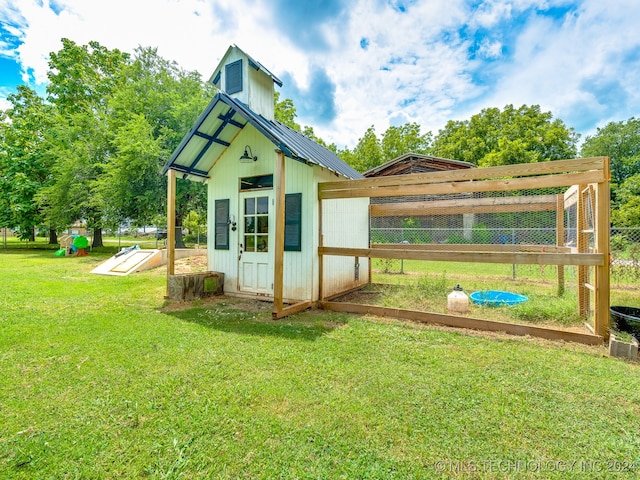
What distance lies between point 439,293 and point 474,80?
10.8 metres

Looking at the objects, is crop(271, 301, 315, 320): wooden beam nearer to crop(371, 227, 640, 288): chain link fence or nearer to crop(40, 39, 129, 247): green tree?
crop(371, 227, 640, 288): chain link fence

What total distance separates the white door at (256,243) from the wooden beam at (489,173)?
1759mm

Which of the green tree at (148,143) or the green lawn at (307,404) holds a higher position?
the green tree at (148,143)

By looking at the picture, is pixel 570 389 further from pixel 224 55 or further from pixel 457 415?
pixel 224 55

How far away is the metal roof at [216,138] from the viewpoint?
16.9 feet

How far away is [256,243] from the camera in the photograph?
6.12 m

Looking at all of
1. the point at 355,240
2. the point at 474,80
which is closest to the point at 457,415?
the point at 355,240

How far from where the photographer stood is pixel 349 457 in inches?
68.2

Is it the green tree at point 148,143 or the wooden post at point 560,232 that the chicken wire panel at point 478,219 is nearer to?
the wooden post at point 560,232

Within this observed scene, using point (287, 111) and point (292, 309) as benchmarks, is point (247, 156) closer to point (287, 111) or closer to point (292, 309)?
point (292, 309)

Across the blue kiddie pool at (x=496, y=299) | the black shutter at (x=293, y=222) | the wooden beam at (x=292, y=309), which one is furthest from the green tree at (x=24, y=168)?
the blue kiddie pool at (x=496, y=299)

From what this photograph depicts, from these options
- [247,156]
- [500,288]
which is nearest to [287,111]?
[247,156]

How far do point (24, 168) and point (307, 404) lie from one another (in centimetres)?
2407

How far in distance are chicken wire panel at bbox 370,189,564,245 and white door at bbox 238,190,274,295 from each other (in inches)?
127
